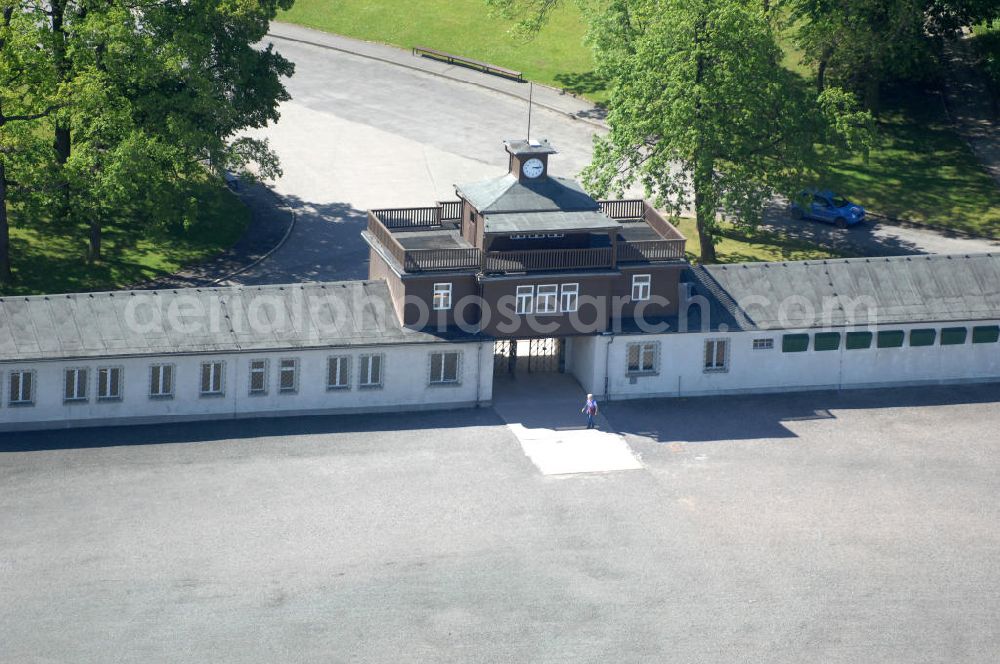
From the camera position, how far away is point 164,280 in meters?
78.0

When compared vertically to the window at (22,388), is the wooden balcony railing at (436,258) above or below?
above

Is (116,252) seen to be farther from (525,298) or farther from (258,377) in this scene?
(525,298)

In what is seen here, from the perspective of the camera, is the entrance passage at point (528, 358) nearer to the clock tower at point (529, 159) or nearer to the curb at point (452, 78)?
the clock tower at point (529, 159)

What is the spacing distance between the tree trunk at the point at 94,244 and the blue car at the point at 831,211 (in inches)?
1513

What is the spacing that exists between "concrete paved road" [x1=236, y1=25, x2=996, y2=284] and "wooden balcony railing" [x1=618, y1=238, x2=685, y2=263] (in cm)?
1789

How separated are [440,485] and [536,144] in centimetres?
1642

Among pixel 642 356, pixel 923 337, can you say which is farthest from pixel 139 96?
pixel 923 337

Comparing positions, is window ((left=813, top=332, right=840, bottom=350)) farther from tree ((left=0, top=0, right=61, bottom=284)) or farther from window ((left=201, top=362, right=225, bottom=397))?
Answer: tree ((left=0, top=0, right=61, bottom=284))

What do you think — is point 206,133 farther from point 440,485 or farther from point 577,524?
point 577,524

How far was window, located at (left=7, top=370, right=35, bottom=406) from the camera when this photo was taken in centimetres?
6181

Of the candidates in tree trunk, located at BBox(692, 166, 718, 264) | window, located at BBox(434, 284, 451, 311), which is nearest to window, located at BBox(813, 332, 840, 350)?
tree trunk, located at BBox(692, 166, 718, 264)

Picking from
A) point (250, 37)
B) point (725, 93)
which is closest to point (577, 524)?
point (725, 93)

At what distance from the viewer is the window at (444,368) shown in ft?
218

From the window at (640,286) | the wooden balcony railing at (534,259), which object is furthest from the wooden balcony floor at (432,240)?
the window at (640,286)
